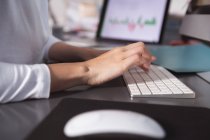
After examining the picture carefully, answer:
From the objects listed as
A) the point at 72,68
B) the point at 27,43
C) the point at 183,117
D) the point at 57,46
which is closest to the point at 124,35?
the point at 57,46

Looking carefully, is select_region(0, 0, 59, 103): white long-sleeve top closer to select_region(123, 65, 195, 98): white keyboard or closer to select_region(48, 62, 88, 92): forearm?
select_region(48, 62, 88, 92): forearm

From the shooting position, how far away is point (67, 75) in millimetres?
618

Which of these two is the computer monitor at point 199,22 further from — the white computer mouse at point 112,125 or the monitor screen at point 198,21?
the white computer mouse at point 112,125

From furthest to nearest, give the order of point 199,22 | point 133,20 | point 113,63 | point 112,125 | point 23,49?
1. point 133,20
2. point 199,22
3. point 23,49
4. point 113,63
5. point 112,125

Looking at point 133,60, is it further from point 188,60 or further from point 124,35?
point 124,35

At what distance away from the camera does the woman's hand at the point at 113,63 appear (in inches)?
25.4

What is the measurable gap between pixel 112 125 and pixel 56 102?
22 cm

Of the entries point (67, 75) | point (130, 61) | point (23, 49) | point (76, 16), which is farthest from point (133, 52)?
point (76, 16)

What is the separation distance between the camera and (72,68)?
2.06ft

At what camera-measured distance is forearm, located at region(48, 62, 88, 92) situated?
61 cm

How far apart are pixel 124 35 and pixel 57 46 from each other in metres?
0.53

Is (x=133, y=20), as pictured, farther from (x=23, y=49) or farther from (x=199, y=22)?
(x=23, y=49)

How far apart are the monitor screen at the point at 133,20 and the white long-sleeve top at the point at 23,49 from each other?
51 cm

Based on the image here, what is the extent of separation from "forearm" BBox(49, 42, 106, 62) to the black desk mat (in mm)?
360
